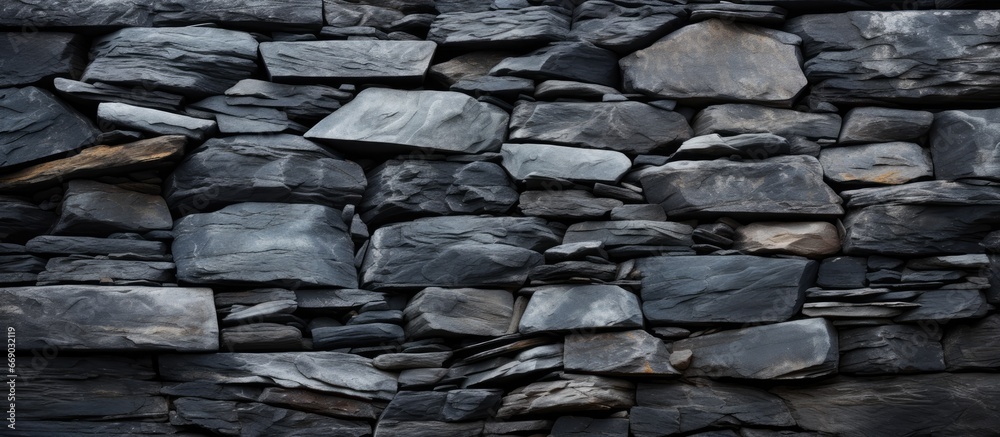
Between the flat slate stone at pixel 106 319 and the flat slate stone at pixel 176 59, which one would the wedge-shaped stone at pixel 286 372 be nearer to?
the flat slate stone at pixel 106 319

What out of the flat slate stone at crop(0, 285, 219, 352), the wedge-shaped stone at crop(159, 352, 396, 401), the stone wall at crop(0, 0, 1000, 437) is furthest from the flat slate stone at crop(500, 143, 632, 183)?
the flat slate stone at crop(0, 285, 219, 352)

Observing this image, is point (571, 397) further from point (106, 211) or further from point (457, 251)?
point (106, 211)

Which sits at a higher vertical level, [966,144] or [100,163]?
[966,144]

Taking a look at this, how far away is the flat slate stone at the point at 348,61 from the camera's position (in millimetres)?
5758

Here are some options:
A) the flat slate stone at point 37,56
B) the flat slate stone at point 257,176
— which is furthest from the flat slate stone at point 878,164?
the flat slate stone at point 37,56

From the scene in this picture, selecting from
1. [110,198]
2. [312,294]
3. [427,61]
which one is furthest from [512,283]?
[110,198]

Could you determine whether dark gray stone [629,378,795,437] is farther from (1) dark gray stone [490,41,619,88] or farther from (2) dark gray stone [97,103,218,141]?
(2) dark gray stone [97,103,218,141]

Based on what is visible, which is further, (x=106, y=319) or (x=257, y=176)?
(x=257, y=176)

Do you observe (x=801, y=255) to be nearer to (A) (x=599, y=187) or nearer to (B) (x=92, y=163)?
(A) (x=599, y=187)

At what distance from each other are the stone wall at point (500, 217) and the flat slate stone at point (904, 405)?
0.05 feet

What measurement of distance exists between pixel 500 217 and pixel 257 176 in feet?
4.53

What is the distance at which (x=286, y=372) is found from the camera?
5.04m

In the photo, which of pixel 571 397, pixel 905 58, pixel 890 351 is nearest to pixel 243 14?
pixel 571 397

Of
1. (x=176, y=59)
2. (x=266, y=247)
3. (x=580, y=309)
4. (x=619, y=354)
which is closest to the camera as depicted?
(x=619, y=354)
